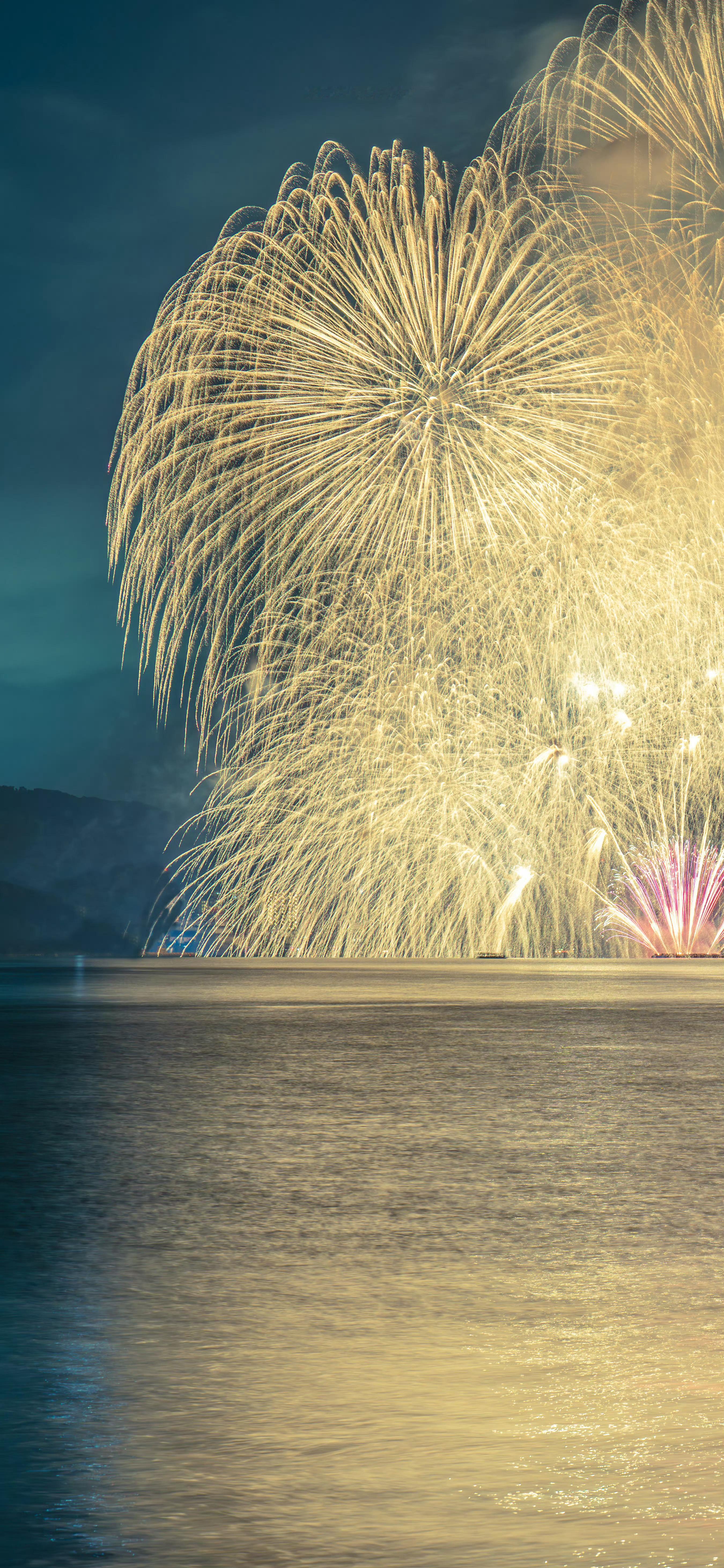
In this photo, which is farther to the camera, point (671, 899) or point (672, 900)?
point (672, 900)

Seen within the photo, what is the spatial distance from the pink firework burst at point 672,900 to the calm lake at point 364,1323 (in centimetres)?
2661

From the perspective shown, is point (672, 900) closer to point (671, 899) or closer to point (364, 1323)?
point (671, 899)

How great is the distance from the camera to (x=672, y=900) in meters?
38.7

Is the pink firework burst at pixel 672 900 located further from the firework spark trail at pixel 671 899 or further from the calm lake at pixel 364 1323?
the calm lake at pixel 364 1323

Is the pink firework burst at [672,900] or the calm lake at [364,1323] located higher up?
the pink firework burst at [672,900]

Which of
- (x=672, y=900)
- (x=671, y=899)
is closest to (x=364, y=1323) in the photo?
(x=671, y=899)

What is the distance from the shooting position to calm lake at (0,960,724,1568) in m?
2.91

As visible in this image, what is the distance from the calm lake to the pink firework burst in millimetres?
26608

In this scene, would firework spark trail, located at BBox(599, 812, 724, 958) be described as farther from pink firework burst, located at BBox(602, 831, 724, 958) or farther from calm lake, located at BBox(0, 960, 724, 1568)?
calm lake, located at BBox(0, 960, 724, 1568)

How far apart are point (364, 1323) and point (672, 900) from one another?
3490 centimetres

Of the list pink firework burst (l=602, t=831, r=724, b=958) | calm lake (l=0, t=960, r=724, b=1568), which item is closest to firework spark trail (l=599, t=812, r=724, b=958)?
pink firework burst (l=602, t=831, r=724, b=958)

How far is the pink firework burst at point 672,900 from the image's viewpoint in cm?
3738

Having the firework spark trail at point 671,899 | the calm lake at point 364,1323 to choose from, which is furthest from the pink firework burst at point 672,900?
the calm lake at point 364,1323

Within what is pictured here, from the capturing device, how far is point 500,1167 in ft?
24.0
